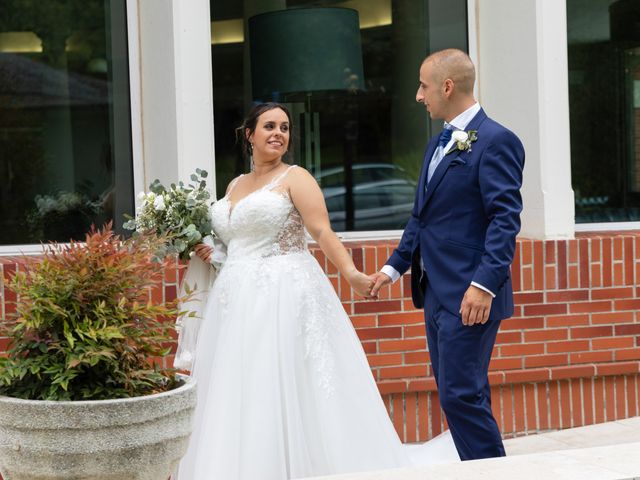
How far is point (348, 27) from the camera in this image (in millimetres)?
6301

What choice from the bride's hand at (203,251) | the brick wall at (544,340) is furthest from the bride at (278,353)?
the brick wall at (544,340)

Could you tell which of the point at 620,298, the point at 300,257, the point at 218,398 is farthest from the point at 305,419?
the point at 620,298

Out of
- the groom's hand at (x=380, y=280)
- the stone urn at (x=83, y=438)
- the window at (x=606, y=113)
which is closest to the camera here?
the stone urn at (x=83, y=438)

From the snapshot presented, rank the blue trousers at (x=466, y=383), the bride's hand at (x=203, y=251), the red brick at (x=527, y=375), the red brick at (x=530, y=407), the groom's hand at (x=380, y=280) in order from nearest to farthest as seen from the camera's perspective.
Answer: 1. the blue trousers at (x=466, y=383)
2. the groom's hand at (x=380, y=280)
3. the bride's hand at (x=203, y=251)
4. the red brick at (x=527, y=375)
5. the red brick at (x=530, y=407)

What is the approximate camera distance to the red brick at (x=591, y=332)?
6246mm

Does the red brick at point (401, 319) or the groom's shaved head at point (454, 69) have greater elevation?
the groom's shaved head at point (454, 69)

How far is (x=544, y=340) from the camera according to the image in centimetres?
620

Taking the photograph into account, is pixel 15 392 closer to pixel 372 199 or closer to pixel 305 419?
pixel 305 419

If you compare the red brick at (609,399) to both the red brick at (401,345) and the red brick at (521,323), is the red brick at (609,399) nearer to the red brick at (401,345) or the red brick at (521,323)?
the red brick at (521,323)

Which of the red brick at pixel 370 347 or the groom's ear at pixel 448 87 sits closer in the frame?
the groom's ear at pixel 448 87

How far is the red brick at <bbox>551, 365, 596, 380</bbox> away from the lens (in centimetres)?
621

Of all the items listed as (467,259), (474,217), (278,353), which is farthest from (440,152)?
(278,353)

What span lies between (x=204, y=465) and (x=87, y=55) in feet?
7.94

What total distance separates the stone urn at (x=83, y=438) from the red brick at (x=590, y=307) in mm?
3329
